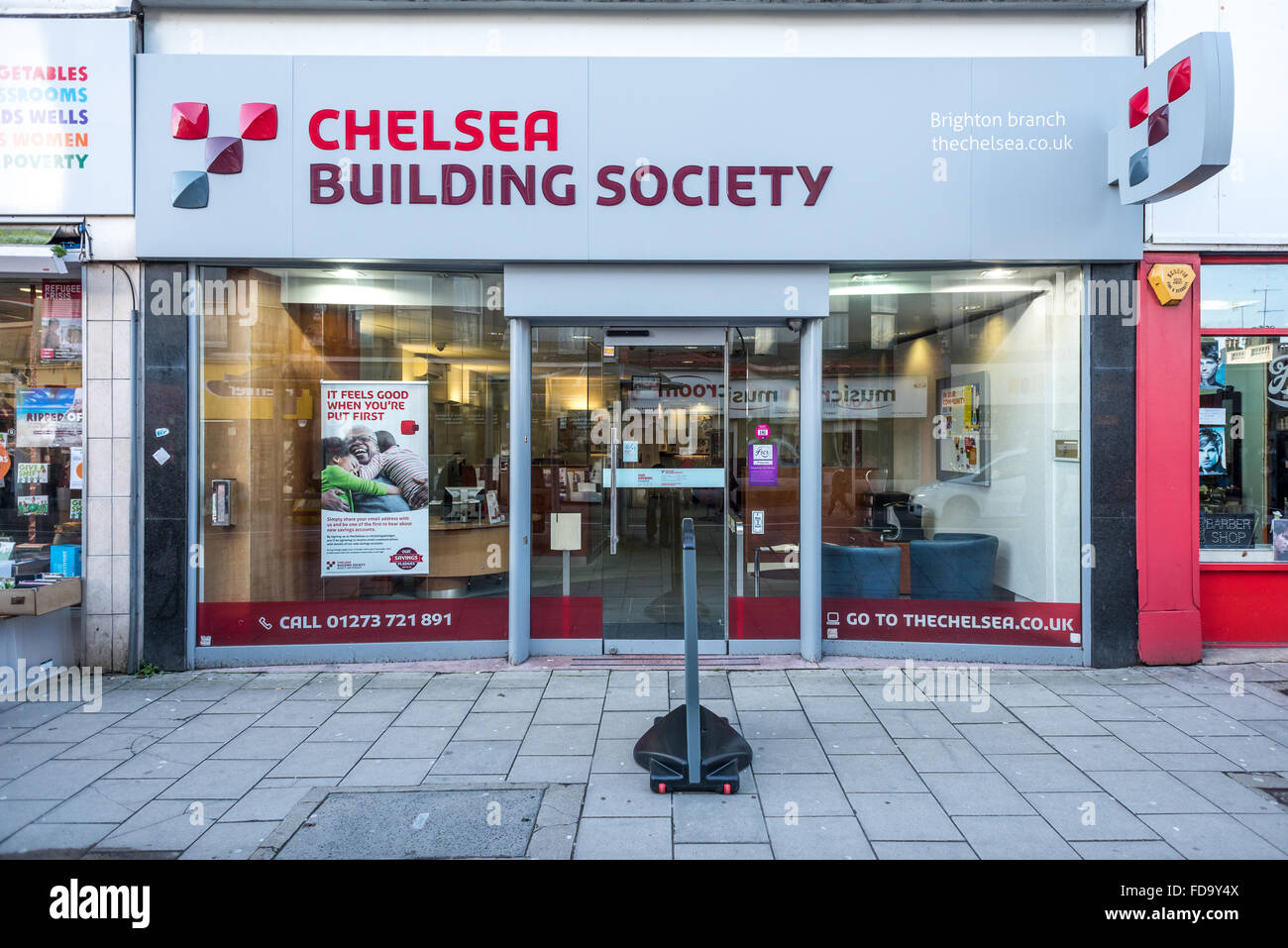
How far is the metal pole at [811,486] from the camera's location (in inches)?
248

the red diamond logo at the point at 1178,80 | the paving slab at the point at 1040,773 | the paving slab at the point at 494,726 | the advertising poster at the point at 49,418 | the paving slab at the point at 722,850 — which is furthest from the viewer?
the advertising poster at the point at 49,418

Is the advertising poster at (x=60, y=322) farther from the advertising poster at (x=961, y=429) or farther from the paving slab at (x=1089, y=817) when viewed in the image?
the paving slab at (x=1089, y=817)

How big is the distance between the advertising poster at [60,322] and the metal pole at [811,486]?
600 centimetres

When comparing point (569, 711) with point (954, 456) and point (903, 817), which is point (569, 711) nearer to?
point (903, 817)

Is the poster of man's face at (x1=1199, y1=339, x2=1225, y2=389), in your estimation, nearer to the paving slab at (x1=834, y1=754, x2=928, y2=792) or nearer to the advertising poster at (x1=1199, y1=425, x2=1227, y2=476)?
the advertising poster at (x1=1199, y1=425, x2=1227, y2=476)

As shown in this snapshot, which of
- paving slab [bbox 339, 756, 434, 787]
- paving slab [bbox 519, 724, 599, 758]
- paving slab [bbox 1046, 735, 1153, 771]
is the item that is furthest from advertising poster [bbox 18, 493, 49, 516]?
paving slab [bbox 1046, 735, 1153, 771]

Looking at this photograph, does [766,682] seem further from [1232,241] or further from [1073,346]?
[1232,241]

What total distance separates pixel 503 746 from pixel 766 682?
2176 millimetres

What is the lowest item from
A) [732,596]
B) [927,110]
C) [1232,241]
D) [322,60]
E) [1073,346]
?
[732,596]

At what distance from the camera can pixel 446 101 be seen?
6012 millimetres

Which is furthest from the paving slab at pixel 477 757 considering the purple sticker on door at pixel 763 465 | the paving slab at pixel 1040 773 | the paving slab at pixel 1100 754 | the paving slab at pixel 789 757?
the paving slab at pixel 1100 754

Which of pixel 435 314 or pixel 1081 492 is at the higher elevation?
pixel 435 314
